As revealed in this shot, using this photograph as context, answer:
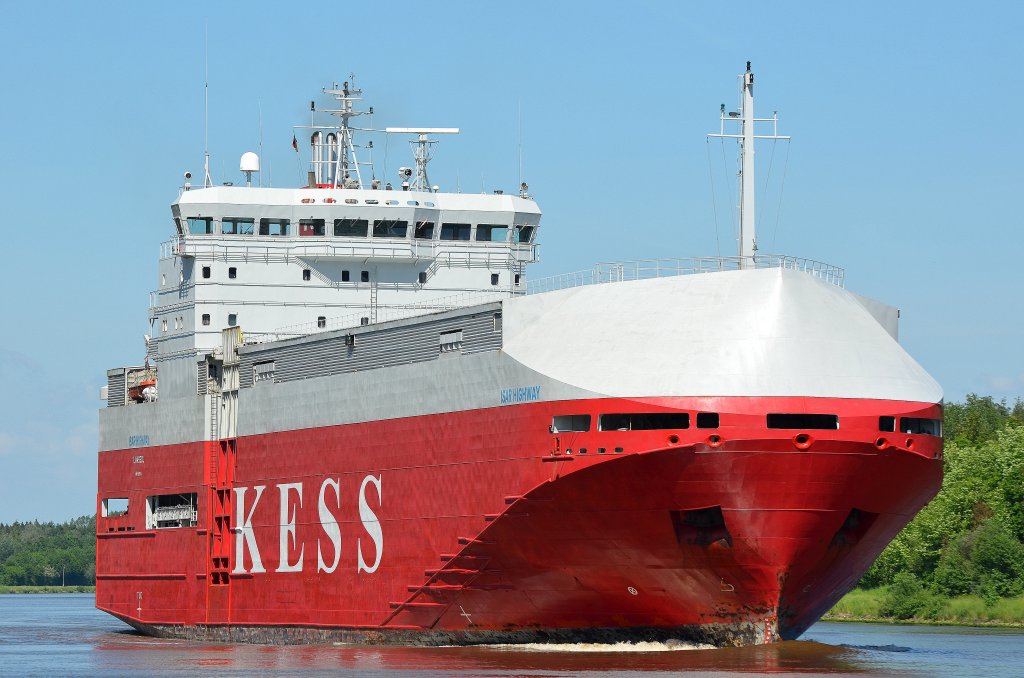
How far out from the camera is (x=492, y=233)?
5128 centimetres

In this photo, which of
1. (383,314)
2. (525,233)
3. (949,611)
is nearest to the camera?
(383,314)

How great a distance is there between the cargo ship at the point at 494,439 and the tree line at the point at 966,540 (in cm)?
1862

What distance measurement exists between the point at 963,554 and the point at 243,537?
25421 mm

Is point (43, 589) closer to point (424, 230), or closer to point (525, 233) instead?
point (424, 230)

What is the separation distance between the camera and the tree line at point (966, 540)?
57.1 metres

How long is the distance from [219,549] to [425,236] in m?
10.7

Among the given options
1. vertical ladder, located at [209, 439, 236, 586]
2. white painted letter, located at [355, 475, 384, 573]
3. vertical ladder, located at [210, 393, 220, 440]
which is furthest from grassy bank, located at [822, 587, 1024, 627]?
vertical ladder, located at [210, 393, 220, 440]

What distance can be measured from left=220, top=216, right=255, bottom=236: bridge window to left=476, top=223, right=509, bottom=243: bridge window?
21.3 ft

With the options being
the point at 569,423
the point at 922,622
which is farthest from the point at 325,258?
the point at 922,622

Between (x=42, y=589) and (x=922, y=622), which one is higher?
(x=922, y=622)

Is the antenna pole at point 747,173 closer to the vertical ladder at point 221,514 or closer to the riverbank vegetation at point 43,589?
the vertical ladder at point 221,514

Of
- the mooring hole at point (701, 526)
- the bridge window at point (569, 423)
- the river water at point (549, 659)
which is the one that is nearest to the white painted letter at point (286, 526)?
the river water at point (549, 659)

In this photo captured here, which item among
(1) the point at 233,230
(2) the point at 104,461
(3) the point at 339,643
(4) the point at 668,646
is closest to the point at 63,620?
(2) the point at 104,461

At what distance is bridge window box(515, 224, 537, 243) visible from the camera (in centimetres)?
5158
